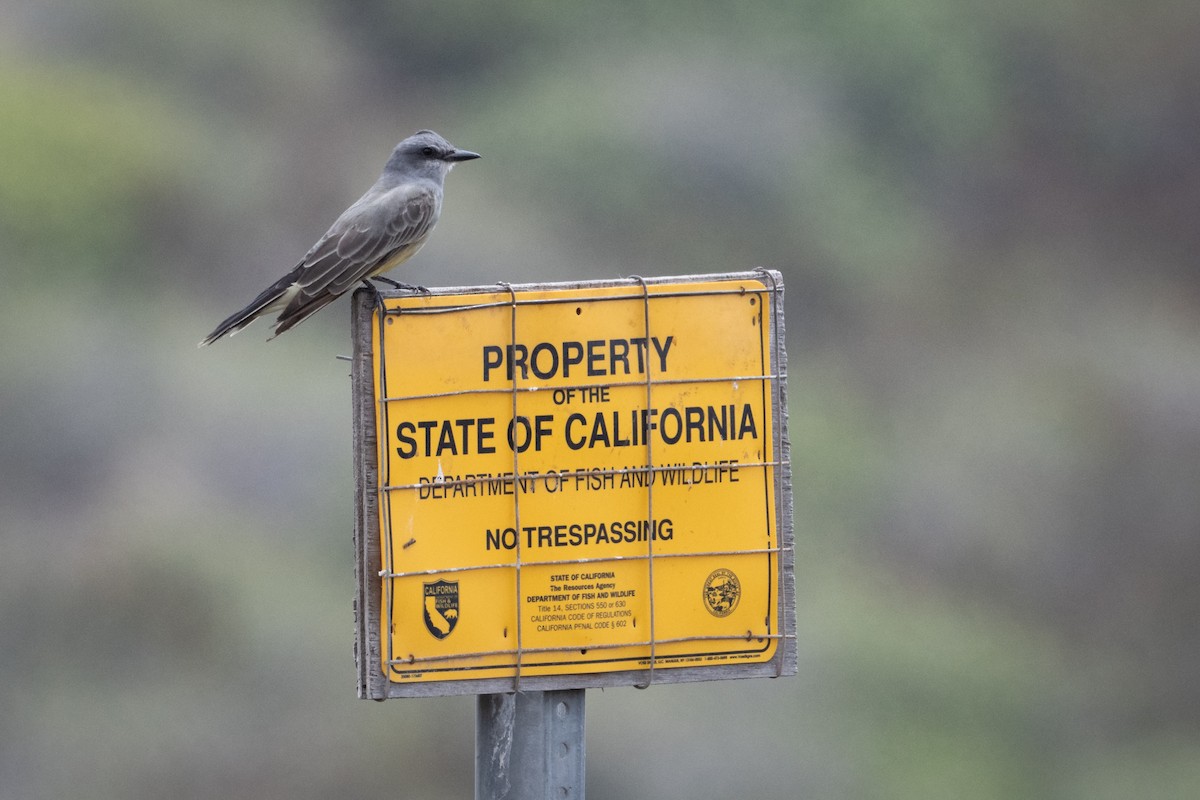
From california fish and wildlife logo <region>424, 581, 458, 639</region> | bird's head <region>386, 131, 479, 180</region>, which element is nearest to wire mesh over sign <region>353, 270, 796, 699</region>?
california fish and wildlife logo <region>424, 581, 458, 639</region>

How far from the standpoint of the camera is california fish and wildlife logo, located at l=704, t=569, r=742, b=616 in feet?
10.2

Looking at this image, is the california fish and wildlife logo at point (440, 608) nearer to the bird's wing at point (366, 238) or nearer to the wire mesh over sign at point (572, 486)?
the wire mesh over sign at point (572, 486)

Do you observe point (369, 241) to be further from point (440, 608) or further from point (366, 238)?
point (440, 608)

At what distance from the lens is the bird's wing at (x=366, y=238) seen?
3.79m

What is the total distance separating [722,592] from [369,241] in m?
1.62

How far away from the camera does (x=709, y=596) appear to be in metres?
3.10

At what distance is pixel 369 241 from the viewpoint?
3969 mm

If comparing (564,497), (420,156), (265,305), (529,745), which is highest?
(420,156)

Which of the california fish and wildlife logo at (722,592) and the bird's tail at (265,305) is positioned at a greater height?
the bird's tail at (265,305)

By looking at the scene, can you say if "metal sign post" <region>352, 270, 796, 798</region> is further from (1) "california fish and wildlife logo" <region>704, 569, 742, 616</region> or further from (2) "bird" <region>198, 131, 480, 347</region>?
(2) "bird" <region>198, 131, 480, 347</region>

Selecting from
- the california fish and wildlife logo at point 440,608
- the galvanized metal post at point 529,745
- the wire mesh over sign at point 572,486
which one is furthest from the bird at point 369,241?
the galvanized metal post at point 529,745

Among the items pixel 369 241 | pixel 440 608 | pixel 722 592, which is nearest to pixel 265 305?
pixel 369 241

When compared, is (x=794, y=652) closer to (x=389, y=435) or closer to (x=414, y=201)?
(x=389, y=435)

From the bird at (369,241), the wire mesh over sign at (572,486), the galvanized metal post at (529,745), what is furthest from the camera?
the bird at (369,241)
